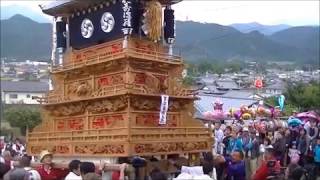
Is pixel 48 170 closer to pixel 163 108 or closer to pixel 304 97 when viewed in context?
pixel 163 108

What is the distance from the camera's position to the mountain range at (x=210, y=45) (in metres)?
115

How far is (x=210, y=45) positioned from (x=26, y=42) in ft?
150

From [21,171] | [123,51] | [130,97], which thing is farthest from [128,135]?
[21,171]

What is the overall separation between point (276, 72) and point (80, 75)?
91.5 m

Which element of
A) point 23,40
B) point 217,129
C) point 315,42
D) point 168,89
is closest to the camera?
point 168,89

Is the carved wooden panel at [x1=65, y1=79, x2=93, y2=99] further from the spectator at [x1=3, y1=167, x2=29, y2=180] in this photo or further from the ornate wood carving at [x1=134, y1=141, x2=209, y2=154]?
the spectator at [x1=3, y1=167, x2=29, y2=180]

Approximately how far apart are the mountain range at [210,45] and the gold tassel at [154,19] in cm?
9248

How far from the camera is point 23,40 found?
122 metres

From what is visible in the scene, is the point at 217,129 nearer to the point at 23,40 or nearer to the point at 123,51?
the point at 123,51

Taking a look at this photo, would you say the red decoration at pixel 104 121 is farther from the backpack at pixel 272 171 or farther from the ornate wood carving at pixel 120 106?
the backpack at pixel 272 171

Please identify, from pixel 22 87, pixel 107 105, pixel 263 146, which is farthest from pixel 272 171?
pixel 22 87

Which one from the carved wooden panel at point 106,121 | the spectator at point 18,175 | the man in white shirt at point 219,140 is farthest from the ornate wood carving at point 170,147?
the spectator at point 18,175

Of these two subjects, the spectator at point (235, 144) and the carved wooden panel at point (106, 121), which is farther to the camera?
the spectator at point (235, 144)

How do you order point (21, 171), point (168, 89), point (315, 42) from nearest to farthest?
point (21, 171), point (168, 89), point (315, 42)
